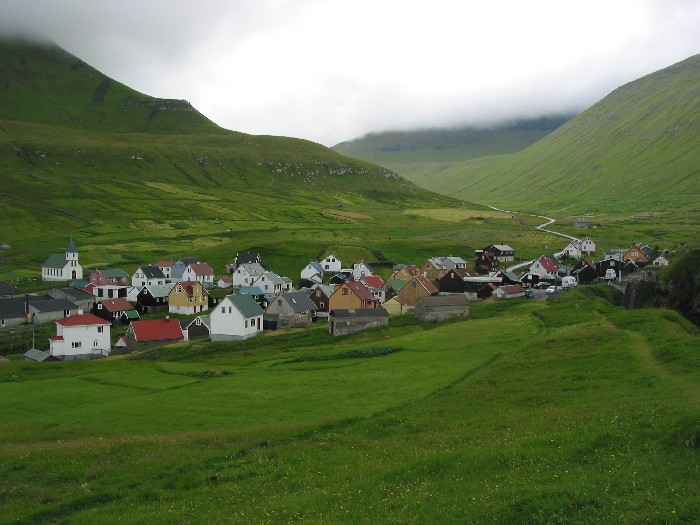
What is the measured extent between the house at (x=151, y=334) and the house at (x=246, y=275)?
33482mm

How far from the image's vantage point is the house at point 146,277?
11350 centimetres

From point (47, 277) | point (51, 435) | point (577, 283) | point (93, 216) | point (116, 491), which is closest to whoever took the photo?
point (116, 491)

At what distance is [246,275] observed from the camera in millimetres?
113062

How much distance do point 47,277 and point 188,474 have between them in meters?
115

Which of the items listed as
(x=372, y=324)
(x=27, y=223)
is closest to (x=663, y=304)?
(x=372, y=324)

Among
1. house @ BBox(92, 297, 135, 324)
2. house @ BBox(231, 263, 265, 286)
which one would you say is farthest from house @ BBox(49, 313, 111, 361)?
house @ BBox(231, 263, 265, 286)

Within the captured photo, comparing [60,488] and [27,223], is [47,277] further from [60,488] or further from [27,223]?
[60,488]

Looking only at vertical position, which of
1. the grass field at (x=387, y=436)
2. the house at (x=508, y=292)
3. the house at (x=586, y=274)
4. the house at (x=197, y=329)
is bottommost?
the grass field at (x=387, y=436)

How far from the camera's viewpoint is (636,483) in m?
15.7

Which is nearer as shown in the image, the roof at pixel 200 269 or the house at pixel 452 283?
the house at pixel 452 283

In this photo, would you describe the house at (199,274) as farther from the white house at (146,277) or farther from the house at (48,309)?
the house at (48,309)

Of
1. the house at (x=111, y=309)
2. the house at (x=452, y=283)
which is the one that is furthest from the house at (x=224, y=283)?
the house at (x=452, y=283)

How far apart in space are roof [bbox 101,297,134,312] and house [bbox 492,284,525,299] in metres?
56.3

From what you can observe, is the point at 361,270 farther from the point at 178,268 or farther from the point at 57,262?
the point at 57,262
